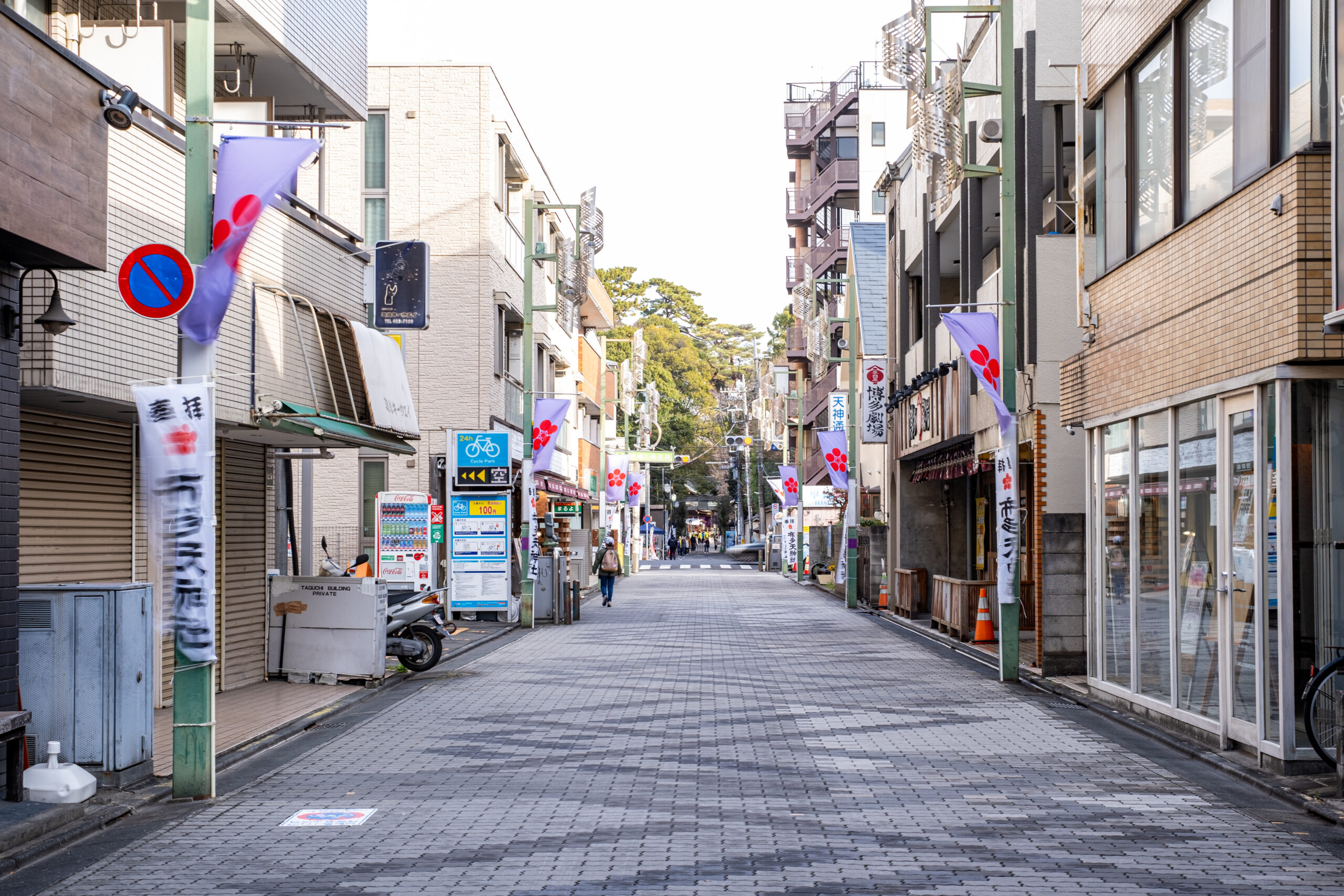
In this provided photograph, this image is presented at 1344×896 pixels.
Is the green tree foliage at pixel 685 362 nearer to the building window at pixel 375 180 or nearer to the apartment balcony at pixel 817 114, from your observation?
the apartment balcony at pixel 817 114

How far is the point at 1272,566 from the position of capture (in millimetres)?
10039

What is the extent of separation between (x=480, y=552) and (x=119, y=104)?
739 inches

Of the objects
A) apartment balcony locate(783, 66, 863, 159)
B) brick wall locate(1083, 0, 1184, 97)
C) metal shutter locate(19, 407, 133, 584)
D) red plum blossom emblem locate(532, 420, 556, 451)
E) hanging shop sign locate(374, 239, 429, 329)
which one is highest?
apartment balcony locate(783, 66, 863, 159)

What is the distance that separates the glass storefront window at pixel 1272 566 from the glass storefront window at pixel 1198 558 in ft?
3.40

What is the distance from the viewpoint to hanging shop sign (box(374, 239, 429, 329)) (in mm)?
24859

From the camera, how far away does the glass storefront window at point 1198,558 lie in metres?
11.3

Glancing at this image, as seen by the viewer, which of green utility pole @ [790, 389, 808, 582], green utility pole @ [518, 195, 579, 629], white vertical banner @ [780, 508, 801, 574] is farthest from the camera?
white vertical banner @ [780, 508, 801, 574]

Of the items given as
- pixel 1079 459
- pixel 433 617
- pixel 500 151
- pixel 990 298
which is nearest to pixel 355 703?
pixel 433 617

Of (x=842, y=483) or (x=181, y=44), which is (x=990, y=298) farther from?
(x=842, y=483)

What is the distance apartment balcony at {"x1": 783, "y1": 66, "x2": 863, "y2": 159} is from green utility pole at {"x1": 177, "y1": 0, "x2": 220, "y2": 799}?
61343mm

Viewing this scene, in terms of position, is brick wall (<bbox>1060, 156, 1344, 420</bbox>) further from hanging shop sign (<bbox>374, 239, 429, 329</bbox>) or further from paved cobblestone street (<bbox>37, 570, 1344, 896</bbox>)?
hanging shop sign (<bbox>374, 239, 429, 329</bbox>)

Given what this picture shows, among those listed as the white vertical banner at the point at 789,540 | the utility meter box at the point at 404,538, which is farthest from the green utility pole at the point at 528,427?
the white vertical banner at the point at 789,540

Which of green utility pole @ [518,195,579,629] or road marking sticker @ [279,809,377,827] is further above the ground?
green utility pole @ [518,195,579,629]

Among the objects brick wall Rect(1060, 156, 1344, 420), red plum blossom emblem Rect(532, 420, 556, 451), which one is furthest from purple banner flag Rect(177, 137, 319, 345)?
red plum blossom emblem Rect(532, 420, 556, 451)
